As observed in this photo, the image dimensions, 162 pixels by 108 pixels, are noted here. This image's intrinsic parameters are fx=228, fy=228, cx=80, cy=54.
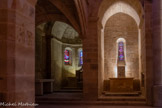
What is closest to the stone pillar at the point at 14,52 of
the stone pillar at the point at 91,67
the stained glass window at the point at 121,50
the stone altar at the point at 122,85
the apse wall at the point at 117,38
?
the stone pillar at the point at 91,67

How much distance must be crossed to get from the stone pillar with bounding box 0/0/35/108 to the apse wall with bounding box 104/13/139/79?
10.8 meters

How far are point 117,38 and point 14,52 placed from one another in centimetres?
1163

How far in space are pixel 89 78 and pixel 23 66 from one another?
6330 mm

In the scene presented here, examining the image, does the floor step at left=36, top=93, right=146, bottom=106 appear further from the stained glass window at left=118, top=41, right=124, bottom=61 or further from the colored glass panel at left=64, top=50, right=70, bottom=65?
the colored glass panel at left=64, top=50, right=70, bottom=65

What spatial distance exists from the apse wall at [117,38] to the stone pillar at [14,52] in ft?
35.5

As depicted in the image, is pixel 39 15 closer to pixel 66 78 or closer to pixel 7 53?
pixel 66 78

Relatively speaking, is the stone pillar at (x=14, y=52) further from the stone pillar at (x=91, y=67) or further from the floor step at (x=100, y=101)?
the stone pillar at (x=91, y=67)

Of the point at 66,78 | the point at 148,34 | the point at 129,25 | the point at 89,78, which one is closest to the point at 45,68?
the point at 66,78

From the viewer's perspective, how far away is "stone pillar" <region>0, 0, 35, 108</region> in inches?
148

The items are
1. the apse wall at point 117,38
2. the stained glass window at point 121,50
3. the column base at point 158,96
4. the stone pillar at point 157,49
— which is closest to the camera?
the column base at point 158,96

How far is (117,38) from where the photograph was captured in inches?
586

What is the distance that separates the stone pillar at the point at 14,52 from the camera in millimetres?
3760

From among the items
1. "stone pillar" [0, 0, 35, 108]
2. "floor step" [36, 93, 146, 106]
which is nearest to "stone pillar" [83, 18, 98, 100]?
"floor step" [36, 93, 146, 106]

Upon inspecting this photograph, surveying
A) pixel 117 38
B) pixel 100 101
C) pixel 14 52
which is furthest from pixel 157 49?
pixel 14 52
